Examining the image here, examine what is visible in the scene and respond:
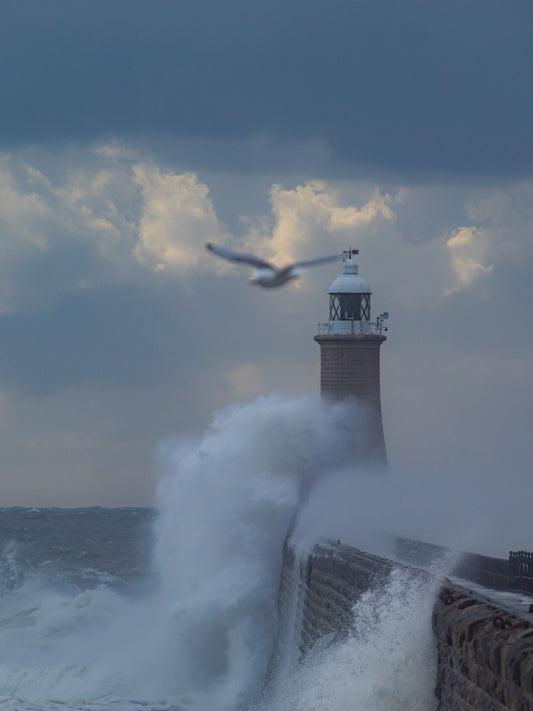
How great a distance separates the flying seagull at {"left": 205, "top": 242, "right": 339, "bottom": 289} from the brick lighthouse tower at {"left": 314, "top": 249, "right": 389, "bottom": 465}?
25.5m

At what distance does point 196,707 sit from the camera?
21.8 metres

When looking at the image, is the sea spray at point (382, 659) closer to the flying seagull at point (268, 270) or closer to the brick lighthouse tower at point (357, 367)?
the flying seagull at point (268, 270)

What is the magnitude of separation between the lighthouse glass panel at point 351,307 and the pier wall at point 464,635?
15.6 m

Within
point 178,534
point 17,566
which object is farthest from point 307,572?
point 17,566

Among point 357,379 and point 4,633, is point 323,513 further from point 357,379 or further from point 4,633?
point 4,633

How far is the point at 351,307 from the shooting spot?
33.6 metres

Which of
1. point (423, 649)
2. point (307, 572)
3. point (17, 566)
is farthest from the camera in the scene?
point (17, 566)

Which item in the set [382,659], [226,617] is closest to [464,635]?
[382,659]

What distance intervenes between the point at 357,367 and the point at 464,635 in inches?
890

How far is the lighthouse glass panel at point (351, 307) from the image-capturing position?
110 ft

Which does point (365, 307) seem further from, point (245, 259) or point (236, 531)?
point (245, 259)

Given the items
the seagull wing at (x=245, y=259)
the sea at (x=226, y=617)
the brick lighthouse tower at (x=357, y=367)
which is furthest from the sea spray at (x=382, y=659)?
the brick lighthouse tower at (x=357, y=367)

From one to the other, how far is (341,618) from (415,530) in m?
15.4

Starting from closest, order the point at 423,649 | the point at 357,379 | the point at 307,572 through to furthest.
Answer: the point at 423,649 → the point at 307,572 → the point at 357,379
